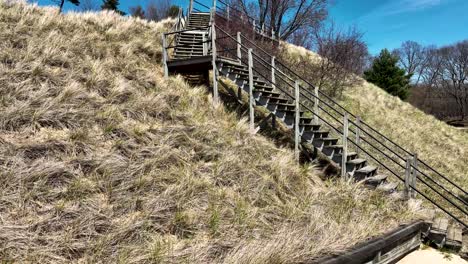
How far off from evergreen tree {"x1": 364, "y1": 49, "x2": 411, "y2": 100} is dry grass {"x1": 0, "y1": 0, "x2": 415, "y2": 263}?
92.9ft

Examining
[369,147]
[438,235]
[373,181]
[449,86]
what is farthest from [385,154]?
[449,86]

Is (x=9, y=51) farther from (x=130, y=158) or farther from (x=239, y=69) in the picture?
(x=239, y=69)

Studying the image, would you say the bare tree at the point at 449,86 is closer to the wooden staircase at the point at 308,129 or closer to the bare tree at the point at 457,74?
the bare tree at the point at 457,74

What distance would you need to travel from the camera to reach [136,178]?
553 cm

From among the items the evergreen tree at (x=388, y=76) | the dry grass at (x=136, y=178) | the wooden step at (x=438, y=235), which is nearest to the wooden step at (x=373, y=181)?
the dry grass at (x=136, y=178)

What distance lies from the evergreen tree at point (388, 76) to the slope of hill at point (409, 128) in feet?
45.2

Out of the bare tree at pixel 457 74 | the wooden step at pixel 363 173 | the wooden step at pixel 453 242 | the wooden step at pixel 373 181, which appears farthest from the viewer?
the bare tree at pixel 457 74

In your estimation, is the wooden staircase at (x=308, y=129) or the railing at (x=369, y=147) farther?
the wooden staircase at (x=308, y=129)

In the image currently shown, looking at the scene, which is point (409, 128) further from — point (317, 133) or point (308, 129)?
point (317, 133)

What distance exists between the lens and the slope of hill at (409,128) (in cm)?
1445

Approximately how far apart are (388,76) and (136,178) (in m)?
33.7

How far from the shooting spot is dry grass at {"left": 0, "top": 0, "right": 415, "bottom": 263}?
4164 mm

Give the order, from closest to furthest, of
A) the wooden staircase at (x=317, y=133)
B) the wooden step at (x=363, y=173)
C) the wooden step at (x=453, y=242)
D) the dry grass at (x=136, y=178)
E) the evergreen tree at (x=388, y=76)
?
the dry grass at (x=136, y=178)
the wooden step at (x=453, y=242)
the wooden staircase at (x=317, y=133)
the wooden step at (x=363, y=173)
the evergreen tree at (x=388, y=76)

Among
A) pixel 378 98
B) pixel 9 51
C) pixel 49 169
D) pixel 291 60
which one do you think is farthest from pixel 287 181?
pixel 378 98
